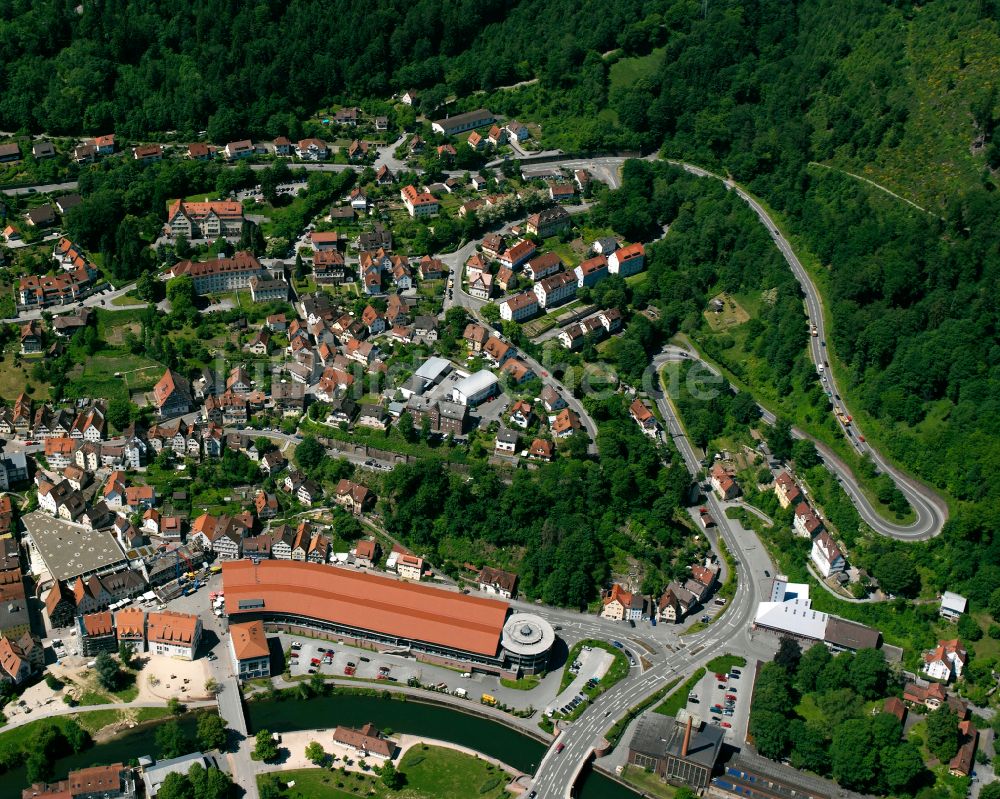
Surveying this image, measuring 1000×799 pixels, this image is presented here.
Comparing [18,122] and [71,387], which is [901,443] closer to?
[71,387]

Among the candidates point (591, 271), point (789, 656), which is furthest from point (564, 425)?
point (789, 656)

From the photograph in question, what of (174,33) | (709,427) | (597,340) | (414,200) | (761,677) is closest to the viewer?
(761,677)

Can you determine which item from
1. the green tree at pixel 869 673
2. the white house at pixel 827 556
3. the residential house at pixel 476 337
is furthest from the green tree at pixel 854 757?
the residential house at pixel 476 337

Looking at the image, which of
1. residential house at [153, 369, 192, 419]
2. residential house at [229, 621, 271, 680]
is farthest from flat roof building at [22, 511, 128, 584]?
residential house at [229, 621, 271, 680]

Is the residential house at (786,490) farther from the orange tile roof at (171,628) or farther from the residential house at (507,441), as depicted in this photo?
the orange tile roof at (171,628)

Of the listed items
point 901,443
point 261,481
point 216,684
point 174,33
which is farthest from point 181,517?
point 174,33
